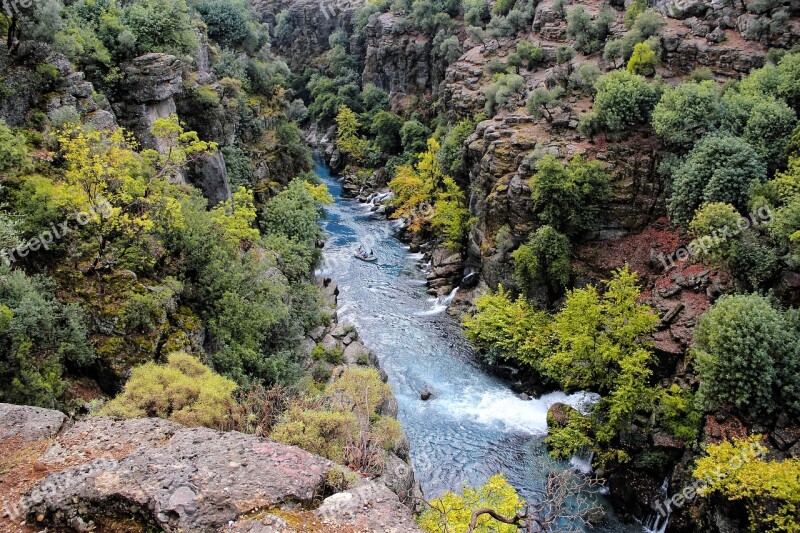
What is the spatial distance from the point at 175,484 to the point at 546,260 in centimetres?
3027

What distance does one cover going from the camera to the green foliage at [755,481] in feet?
65.8

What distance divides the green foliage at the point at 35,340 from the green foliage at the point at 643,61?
42.6 m

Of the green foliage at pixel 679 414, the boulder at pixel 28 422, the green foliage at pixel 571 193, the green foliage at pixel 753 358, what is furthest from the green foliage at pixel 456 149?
the boulder at pixel 28 422

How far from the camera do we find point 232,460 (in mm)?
11719

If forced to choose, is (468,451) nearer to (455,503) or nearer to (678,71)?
(455,503)

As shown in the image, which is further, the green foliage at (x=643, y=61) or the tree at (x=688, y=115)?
the green foliage at (x=643, y=61)

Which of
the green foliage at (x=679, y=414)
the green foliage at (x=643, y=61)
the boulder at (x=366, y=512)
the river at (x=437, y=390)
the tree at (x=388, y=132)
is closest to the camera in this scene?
the boulder at (x=366, y=512)

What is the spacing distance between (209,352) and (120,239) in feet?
21.4

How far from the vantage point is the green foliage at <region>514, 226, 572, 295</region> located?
36.6 metres

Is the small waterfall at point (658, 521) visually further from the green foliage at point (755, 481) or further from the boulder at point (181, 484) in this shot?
the boulder at point (181, 484)

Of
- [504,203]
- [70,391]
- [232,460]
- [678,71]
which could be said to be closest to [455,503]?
[232,460]

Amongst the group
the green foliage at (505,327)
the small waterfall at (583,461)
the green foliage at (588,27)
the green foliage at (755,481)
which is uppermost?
the green foliage at (588,27)

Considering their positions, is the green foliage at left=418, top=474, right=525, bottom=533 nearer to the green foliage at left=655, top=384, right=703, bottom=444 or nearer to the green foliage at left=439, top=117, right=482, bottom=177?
the green foliage at left=655, top=384, right=703, bottom=444

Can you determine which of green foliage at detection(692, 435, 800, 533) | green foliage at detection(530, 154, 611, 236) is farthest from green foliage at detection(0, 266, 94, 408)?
green foliage at detection(530, 154, 611, 236)
